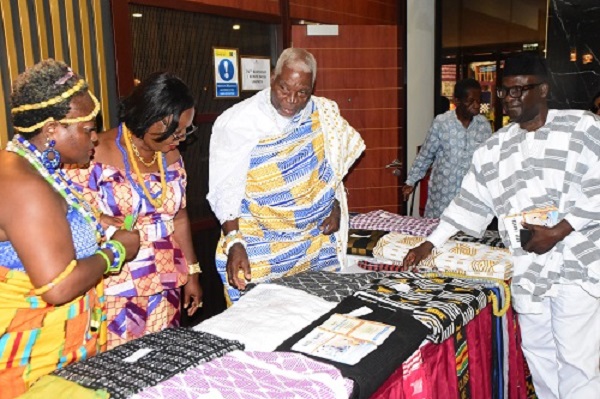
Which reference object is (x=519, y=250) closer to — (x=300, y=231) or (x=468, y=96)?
(x=300, y=231)

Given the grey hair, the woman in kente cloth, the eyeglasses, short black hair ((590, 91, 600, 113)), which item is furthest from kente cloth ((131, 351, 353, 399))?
short black hair ((590, 91, 600, 113))

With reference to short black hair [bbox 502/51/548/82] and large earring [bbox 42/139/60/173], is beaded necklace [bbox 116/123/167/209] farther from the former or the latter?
short black hair [bbox 502/51/548/82]

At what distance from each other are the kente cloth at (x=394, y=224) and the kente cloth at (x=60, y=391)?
2.32 metres

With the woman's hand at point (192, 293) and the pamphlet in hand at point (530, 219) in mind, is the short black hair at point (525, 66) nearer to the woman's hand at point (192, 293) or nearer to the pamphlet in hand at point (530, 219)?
the pamphlet in hand at point (530, 219)

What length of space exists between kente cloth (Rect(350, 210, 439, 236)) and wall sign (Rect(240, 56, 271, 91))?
125 cm

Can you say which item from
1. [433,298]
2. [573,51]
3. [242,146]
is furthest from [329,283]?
[573,51]

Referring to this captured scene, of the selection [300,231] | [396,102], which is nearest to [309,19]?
[396,102]

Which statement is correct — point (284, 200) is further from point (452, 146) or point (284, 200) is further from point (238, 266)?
point (452, 146)

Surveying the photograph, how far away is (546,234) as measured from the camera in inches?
92.7

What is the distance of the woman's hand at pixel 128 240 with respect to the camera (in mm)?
1867

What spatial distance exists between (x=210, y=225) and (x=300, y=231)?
54.5 inches

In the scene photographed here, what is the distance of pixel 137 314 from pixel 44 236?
92 centimetres

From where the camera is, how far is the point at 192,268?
272 centimetres

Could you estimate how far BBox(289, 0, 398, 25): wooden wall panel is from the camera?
452cm
